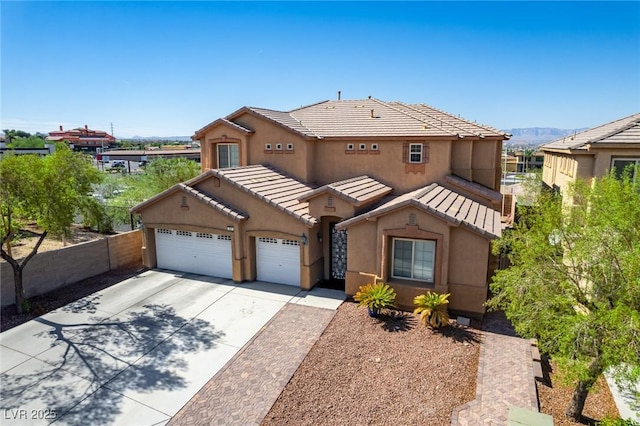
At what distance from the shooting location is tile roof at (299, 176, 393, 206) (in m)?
15.4

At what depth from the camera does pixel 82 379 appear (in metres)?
Result: 10.0

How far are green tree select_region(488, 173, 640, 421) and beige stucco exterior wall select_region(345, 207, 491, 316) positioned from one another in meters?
3.88

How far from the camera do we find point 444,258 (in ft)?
43.9

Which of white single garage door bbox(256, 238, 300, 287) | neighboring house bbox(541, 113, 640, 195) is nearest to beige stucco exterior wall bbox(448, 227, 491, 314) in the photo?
neighboring house bbox(541, 113, 640, 195)

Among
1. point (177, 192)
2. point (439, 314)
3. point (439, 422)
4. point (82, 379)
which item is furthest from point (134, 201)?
point (439, 422)

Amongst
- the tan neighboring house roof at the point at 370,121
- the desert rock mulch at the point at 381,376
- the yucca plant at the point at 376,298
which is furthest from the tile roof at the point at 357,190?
the desert rock mulch at the point at 381,376

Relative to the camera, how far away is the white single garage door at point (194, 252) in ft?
57.3

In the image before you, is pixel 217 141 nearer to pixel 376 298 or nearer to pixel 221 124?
pixel 221 124

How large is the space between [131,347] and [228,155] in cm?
1261

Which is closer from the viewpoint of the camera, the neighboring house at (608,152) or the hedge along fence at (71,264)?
the neighboring house at (608,152)

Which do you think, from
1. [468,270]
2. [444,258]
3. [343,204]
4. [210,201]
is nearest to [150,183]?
[210,201]

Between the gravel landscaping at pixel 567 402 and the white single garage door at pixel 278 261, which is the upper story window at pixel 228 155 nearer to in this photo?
the white single garage door at pixel 278 261

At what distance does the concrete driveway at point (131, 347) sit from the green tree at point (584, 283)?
783cm

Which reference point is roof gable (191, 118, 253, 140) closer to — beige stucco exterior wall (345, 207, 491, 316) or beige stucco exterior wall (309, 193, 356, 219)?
beige stucco exterior wall (309, 193, 356, 219)
